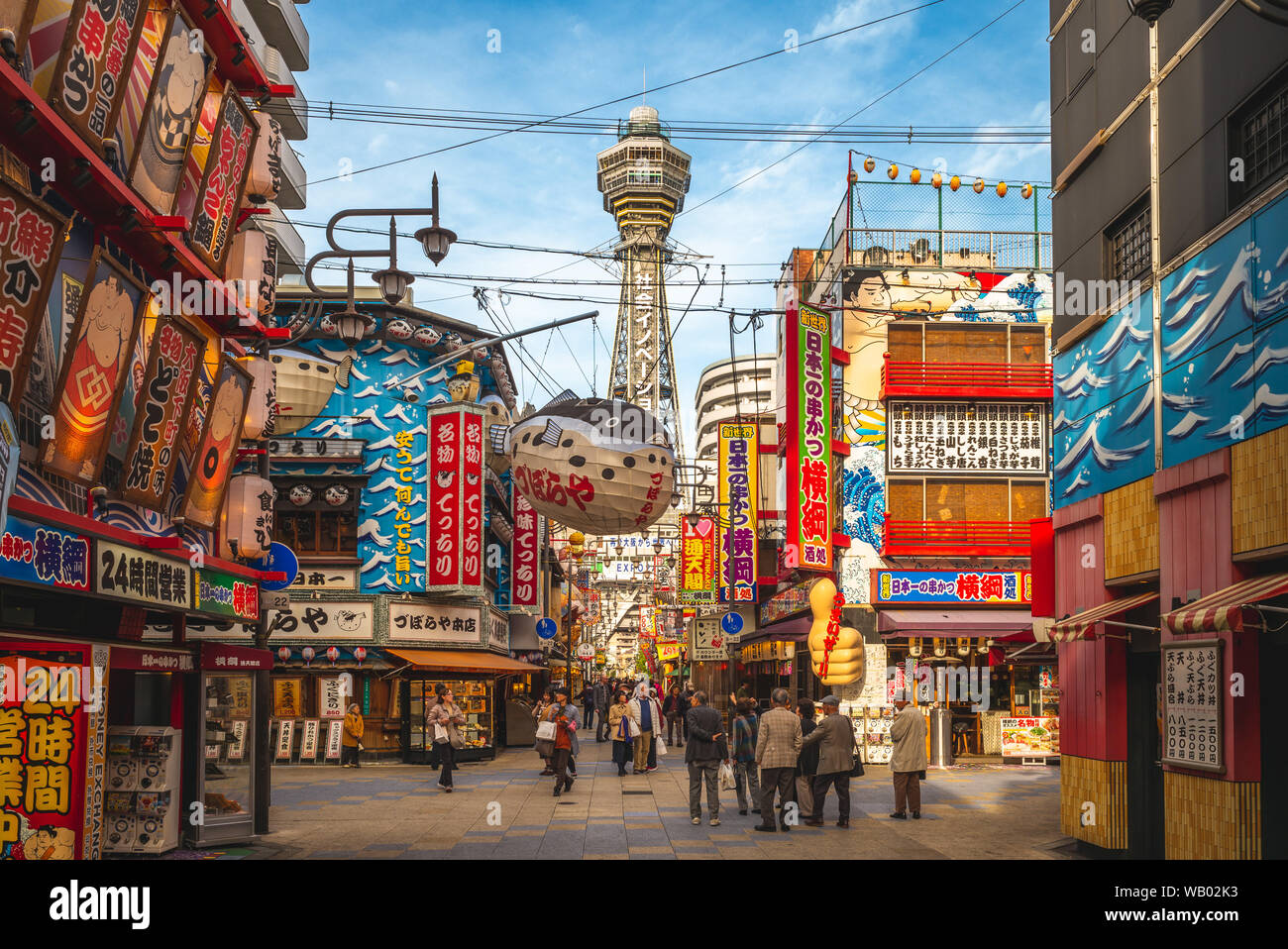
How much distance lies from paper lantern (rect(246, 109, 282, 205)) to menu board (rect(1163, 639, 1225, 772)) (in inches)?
496

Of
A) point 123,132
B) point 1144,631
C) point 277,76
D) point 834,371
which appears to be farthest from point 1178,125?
point 277,76

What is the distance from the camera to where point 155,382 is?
45.6 ft

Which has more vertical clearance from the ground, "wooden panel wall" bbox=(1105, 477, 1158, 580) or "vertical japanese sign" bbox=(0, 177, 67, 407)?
"vertical japanese sign" bbox=(0, 177, 67, 407)

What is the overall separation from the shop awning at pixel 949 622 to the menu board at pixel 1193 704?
16531mm

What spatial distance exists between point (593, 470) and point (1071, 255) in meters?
7.18

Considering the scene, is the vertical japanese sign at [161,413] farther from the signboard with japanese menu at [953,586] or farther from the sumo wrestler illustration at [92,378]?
the signboard with japanese menu at [953,586]

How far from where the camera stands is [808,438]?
95.3ft

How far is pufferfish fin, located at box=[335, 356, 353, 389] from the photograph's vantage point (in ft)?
106

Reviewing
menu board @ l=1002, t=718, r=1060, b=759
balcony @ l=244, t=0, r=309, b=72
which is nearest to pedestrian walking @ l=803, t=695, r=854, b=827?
menu board @ l=1002, t=718, r=1060, b=759

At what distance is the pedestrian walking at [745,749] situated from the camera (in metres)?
19.3

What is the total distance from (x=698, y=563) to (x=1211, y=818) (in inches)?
1402

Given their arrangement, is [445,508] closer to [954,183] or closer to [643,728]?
[643,728]

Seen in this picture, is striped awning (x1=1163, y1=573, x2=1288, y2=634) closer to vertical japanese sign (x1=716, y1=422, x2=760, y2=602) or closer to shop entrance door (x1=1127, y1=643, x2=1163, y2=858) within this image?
shop entrance door (x1=1127, y1=643, x2=1163, y2=858)
